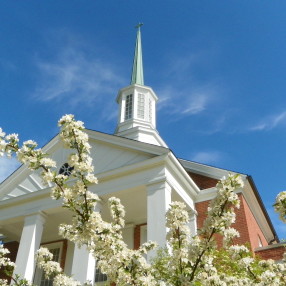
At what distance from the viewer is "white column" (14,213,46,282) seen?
39.7ft

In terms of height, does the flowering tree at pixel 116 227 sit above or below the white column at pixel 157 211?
below

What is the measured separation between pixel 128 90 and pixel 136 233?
930cm

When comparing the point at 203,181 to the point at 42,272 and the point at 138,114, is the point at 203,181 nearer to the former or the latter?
the point at 138,114

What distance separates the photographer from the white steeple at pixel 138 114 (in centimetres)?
1875

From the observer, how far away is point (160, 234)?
10375 millimetres

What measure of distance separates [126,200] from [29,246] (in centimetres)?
365

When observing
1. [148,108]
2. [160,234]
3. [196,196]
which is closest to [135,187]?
[160,234]

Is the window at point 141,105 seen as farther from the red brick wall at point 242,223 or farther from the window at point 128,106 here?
the red brick wall at point 242,223

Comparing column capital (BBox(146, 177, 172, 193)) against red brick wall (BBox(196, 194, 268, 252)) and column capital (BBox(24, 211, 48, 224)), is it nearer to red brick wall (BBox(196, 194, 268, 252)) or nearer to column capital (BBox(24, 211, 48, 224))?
red brick wall (BBox(196, 194, 268, 252))

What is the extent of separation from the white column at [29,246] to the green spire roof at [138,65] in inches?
477

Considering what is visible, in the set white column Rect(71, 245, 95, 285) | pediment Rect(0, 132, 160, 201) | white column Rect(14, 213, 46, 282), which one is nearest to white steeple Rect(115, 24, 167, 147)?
pediment Rect(0, 132, 160, 201)

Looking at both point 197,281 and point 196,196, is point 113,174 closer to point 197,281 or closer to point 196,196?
point 196,196

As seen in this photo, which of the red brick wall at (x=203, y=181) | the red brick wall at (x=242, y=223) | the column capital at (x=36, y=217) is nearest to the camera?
the red brick wall at (x=242, y=223)

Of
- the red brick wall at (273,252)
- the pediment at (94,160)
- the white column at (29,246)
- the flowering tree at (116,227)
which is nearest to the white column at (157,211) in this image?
the pediment at (94,160)
